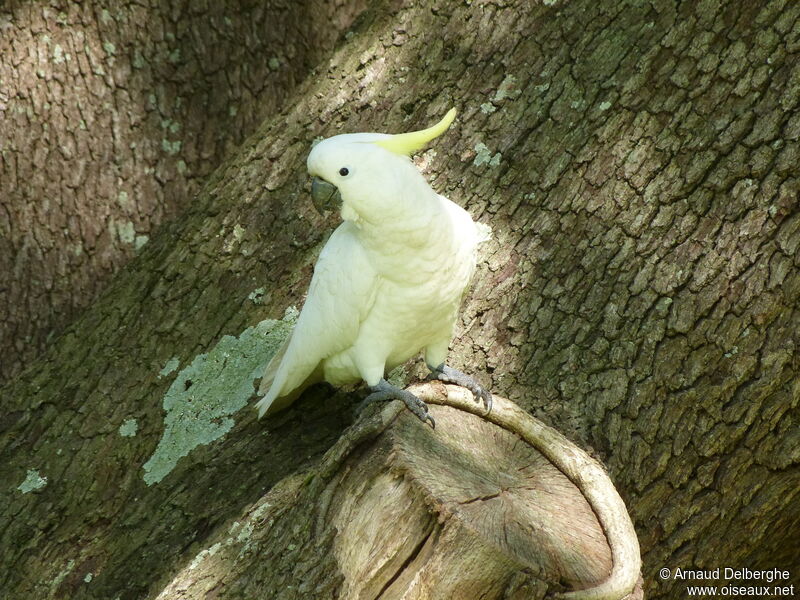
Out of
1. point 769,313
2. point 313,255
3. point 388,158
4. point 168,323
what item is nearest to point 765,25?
point 769,313

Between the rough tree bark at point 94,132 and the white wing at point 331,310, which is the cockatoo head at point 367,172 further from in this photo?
the rough tree bark at point 94,132

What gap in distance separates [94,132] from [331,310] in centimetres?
149

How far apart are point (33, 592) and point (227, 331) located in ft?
2.90

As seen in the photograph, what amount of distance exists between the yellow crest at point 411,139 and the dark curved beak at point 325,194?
0.16 metres

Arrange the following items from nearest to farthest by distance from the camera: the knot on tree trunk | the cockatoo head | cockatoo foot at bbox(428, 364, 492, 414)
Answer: the knot on tree trunk → the cockatoo head → cockatoo foot at bbox(428, 364, 492, 414)

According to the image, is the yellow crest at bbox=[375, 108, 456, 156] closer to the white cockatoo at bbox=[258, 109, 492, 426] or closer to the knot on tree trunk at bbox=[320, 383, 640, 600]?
the white cockatoo at bbox=[258, 109, 492, 426]

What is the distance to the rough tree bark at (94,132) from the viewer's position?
3150mm

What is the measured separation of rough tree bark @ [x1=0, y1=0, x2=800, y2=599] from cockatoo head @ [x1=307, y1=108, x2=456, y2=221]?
0.54 metres

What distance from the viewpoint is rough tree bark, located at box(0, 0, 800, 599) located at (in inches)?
89.8

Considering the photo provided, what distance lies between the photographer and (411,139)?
83.3 inches

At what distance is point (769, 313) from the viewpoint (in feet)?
7.50

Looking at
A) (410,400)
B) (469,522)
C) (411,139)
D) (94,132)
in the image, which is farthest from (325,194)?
(94,132)

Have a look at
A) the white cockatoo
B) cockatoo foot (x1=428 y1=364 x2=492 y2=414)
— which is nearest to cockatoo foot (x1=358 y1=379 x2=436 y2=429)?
the white cockatoo

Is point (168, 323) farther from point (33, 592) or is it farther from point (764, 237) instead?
point (764, 237)
